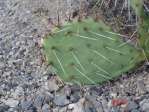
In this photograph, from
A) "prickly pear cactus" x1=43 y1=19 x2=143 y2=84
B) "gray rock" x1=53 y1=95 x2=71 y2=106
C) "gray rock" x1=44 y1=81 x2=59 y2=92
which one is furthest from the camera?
"gray rock" x1=44 y1=81 x2=59 y2=92

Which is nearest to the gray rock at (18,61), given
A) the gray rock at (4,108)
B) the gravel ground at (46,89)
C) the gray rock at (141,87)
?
the gravel ground at (46,89)

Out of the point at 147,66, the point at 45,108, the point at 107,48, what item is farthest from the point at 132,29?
the point at 45,108

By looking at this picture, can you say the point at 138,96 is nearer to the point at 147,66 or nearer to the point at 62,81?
the point at 147,66

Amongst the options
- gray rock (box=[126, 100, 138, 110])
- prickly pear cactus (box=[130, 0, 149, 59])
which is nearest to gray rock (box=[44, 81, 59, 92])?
gray rock (box=[126, 100, 138, 110])

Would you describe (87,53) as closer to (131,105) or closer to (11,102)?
(131,105)

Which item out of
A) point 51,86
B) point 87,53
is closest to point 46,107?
point 51,86

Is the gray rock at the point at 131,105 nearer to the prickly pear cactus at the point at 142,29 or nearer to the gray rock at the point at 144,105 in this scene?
the gray rock at the point at 144,105

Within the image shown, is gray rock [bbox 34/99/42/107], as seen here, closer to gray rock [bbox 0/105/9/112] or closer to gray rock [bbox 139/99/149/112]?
gray rock [bbox 0/105/9/112]
